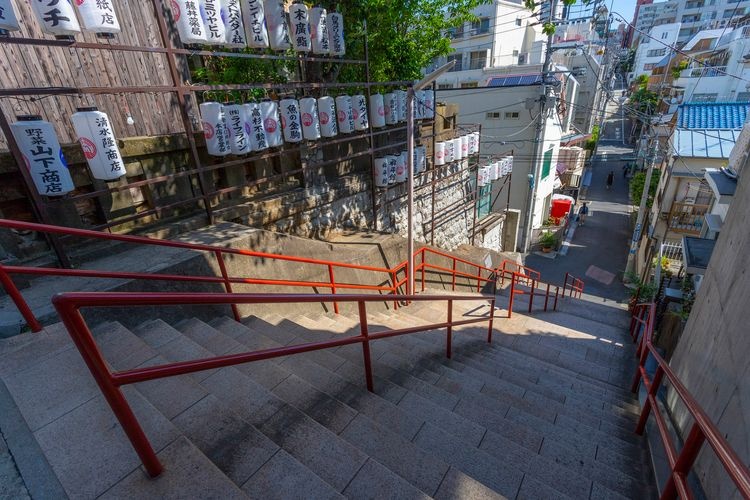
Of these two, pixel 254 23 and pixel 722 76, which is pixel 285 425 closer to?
pixel 254 23

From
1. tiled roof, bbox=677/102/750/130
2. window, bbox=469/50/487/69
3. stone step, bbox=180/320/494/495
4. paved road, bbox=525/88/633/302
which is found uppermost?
window, bbox=469/50/487/69

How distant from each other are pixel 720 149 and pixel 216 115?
15684 millimetres

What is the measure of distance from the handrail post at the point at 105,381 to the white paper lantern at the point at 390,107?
7.61 meters

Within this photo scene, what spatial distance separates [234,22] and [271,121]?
1405mm

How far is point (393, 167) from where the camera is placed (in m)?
8.86

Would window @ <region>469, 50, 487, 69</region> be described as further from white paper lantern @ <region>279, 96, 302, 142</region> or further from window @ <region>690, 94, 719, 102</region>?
white paper lantern @ <region>279, 96, 302, 142</region>

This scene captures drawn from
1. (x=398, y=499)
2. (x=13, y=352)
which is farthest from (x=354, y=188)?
(x=398, y=499)

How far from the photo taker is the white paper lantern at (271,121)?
19.2 ft

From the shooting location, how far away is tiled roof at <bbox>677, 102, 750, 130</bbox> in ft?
44.3

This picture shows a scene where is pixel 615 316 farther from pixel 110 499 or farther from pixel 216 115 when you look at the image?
pixel 110 499

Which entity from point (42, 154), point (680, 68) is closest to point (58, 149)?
point (42, 154)

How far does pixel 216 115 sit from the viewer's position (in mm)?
5227

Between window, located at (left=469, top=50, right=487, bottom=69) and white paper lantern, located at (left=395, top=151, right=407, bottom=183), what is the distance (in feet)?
75.1

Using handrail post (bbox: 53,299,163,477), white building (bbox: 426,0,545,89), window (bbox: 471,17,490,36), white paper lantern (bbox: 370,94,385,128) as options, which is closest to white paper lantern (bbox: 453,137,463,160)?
white paper lantern (bbox: 370,94,385,128)
